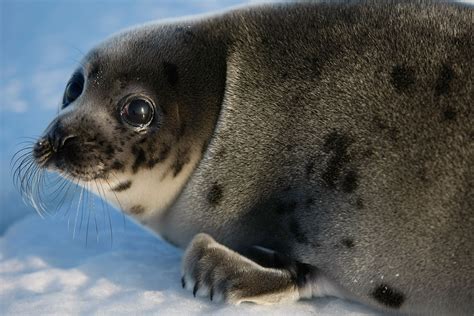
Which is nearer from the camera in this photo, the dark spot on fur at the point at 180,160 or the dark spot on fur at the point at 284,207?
the dark spot on fur at the point at 284,207

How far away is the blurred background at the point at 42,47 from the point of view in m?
4.92

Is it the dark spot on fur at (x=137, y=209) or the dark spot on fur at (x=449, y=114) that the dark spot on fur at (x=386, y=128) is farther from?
the dark spot on fur at (x=137, y=209)

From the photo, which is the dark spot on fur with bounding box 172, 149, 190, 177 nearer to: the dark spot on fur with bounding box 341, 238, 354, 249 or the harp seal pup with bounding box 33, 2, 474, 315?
the harp seal pup with bounding box 33, 2, 474, 315

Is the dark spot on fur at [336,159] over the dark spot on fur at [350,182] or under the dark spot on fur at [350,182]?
over

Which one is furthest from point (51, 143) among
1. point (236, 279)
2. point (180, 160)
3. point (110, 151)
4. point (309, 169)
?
point (309, 169)

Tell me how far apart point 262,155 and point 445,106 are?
0.73m

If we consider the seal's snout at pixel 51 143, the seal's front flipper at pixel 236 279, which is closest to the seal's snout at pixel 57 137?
the seal's snout at pixel 51 143

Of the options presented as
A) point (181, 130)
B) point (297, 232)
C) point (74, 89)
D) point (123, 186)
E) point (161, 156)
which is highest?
point (74, 89)

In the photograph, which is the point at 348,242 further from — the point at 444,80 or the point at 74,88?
the point at 74,88

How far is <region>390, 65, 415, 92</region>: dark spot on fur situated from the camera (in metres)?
2.81

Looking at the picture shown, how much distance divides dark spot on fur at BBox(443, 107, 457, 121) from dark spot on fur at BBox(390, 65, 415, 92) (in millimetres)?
169

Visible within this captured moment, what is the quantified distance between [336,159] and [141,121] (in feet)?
2.70

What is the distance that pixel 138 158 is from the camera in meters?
3.16

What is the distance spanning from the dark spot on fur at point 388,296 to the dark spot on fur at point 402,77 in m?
0.71
